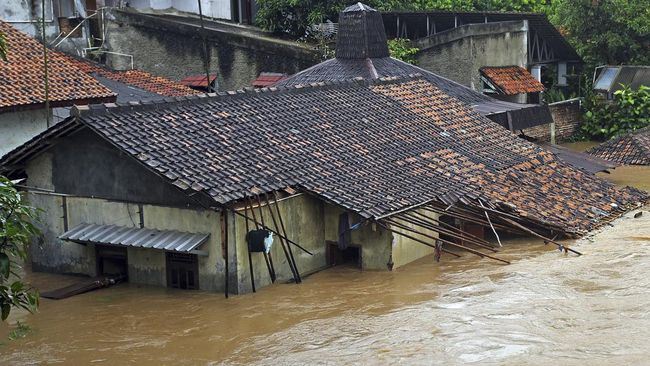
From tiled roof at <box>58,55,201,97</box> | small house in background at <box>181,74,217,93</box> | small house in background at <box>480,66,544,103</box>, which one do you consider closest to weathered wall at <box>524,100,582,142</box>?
small house in background at <box>480,66,544,103</box>

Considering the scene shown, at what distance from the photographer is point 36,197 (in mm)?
19109

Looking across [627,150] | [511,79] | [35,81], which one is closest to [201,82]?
[35,81]

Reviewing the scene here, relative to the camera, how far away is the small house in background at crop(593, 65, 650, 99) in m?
33.8

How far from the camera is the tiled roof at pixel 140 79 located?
2814 cm

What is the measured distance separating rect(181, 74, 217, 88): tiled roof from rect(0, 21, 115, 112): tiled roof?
7.42m

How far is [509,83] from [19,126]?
626 inches

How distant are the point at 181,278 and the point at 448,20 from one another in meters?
18.9

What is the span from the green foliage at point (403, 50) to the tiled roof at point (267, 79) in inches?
135

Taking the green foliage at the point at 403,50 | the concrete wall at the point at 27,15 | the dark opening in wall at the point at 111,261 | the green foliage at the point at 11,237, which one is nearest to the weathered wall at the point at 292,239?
the dark opening in wall at the point at 111,261

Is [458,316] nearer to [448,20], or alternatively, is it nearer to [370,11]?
[370,11]

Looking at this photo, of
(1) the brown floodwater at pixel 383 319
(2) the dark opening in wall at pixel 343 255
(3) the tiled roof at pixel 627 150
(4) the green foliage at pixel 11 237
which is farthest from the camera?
(3) the tiled roof at pixel 627 150

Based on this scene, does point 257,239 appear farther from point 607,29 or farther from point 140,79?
point 607,29

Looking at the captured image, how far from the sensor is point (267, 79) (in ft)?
99.9

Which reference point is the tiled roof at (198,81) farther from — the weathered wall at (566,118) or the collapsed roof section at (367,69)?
the weathered wall at (566,118)
